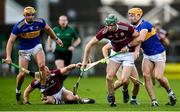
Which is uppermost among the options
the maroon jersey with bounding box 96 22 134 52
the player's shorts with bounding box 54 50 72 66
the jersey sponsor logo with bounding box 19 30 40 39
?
the maroon jersey with bounding box 96 22 134 52

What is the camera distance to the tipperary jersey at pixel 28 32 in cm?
2052

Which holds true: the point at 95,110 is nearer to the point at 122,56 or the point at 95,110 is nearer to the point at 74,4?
the point at 122,56

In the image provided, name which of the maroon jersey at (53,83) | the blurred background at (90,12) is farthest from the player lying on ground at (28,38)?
the blurred background at (90,12)

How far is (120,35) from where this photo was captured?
1919 cm

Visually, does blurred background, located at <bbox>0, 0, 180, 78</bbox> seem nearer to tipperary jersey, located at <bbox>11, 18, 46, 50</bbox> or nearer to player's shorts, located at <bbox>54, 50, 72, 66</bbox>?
player's shorts, located at <bbox>54, 50, 72, 66</bbox>

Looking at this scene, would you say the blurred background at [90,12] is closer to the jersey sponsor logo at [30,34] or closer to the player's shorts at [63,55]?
the player's shorts at [63,55]

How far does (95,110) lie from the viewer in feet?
58.9

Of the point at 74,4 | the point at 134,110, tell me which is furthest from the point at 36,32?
→ the point at 74,4

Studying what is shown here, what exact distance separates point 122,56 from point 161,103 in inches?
78.9

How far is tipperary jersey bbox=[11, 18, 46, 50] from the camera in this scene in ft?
67.3

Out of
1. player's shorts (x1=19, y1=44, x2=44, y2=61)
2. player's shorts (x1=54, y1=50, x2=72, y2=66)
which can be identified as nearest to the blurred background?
player's shorts (x1=54, y1=50, x2=72, y2=66)

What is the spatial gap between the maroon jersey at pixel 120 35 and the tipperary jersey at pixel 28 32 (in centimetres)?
226

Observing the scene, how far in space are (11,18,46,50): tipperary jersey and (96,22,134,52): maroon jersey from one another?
2260 mm

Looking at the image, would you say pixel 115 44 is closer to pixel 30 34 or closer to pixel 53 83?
pixel 53 83
